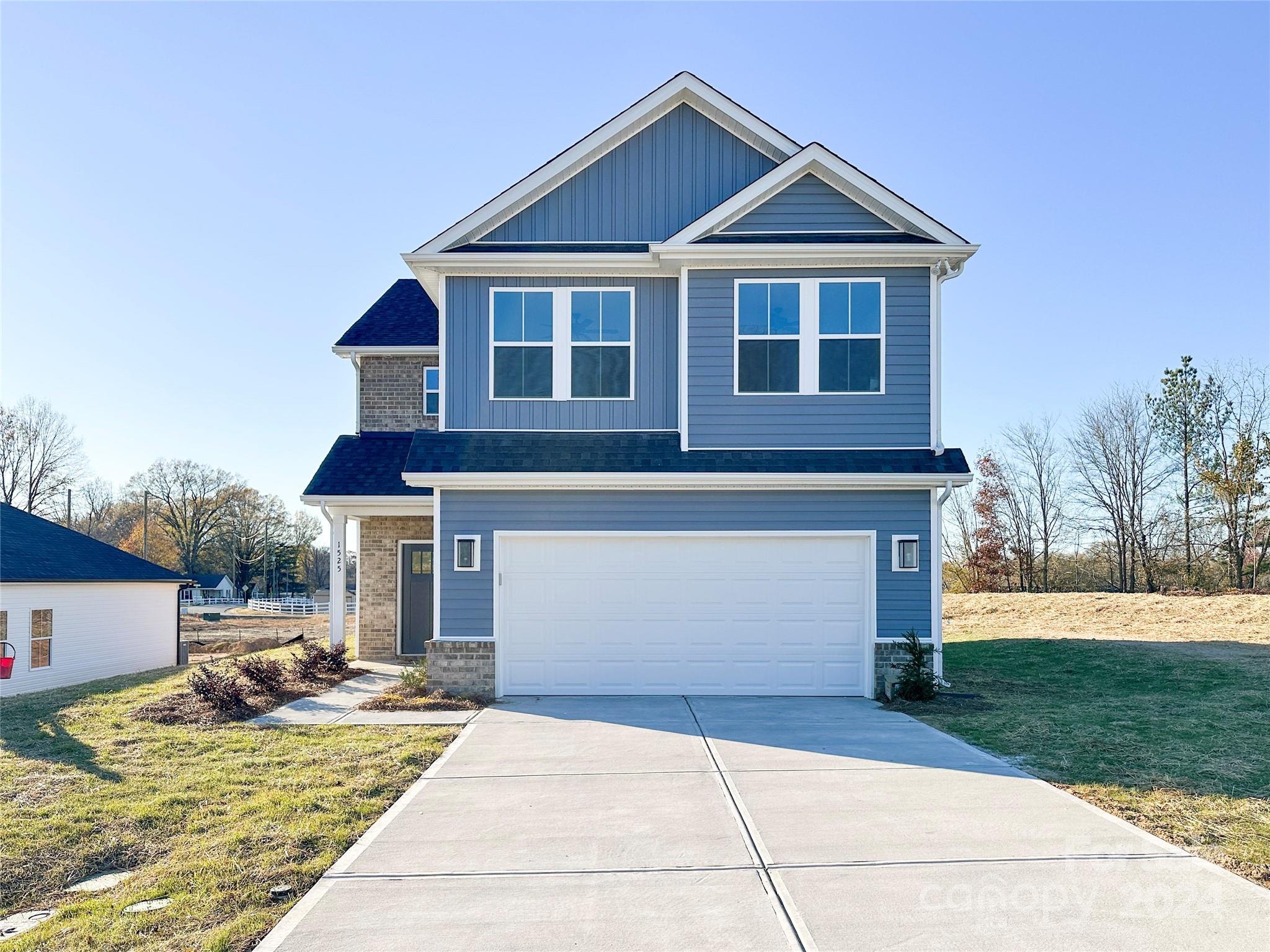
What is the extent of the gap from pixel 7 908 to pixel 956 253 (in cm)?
1109

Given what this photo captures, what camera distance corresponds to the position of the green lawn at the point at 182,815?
4.41 meters

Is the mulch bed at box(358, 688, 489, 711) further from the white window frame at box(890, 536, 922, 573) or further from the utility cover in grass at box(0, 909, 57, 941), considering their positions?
the utility cover in grass at box(0, 909, 57, 941)

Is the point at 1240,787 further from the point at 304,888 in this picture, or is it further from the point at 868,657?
the point at 304,888

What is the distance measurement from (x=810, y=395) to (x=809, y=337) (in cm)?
76

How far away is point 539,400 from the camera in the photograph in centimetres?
1172

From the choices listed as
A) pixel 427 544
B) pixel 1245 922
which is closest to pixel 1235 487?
pixel 427 544

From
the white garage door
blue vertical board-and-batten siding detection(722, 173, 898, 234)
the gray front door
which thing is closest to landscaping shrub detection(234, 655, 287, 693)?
the white garage door

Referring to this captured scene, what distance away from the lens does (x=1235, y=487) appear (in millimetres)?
28500

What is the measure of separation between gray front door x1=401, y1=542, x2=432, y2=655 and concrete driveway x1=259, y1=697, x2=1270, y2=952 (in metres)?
7.82

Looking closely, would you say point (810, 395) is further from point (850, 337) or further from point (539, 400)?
point (539, 400)

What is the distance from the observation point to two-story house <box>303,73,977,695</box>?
11125mm

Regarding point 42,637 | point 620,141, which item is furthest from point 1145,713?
point 42,637

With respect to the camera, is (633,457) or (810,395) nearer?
(633,457)

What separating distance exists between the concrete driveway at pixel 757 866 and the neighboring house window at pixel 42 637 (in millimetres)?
A: 15118
